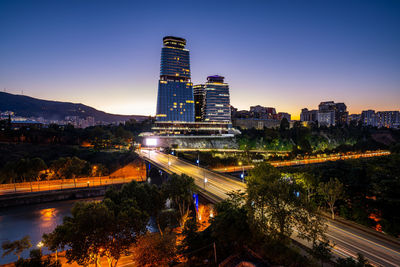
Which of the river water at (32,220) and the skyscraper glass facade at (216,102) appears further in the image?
the skyscraper glass facade at (216,102)

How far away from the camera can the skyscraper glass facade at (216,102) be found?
152 m

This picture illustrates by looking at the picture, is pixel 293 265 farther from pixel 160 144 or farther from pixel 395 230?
pixel 160 144

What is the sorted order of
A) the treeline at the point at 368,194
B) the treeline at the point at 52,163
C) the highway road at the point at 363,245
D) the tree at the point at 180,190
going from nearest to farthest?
1. the highway road at the point at 363,245
2. the treeline at the point at 368,194
3. the tree at the point at 180,190
4. the treeline at the point at 52,163

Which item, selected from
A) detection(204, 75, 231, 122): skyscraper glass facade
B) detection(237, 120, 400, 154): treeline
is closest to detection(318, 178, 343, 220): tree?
detection(237, 120, 400, 154): treeline

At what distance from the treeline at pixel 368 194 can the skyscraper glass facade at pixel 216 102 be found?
123 m

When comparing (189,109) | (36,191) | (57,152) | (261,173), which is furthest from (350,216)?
(189,109)

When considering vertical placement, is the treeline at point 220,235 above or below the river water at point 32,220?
above

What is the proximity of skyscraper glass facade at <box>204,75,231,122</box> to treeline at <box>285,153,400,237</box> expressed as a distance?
402 ft

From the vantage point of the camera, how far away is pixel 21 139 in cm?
9775

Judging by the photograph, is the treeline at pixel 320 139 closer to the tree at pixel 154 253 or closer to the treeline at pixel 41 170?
the treeline at pixel 41 170

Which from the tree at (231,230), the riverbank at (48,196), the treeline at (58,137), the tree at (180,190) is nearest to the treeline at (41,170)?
the riverbank at (48,196)

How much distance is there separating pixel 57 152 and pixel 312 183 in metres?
86.6

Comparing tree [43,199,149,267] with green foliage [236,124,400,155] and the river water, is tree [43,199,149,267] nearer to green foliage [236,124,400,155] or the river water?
the river water

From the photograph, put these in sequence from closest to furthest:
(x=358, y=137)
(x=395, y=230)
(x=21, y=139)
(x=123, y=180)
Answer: (x=395, y=230)
(x=123, y=180)
(x=21, y=139)
(x=358, y=137)
